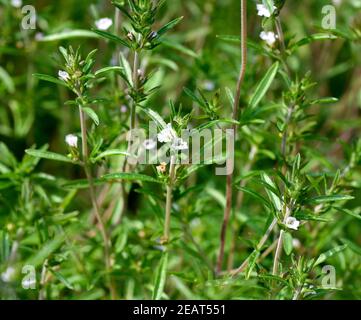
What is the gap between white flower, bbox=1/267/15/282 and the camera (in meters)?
2.65

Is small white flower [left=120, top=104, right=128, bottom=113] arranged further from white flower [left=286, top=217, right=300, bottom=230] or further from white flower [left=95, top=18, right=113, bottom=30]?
white flower [left=286, top=217, right=300, bottom=230]

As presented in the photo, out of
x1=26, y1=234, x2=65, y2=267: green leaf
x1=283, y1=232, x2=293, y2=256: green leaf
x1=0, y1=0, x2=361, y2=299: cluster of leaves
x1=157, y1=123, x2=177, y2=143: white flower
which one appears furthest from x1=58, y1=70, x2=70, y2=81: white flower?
x1=283, y1=232, x2=293, y2=256: green leaf

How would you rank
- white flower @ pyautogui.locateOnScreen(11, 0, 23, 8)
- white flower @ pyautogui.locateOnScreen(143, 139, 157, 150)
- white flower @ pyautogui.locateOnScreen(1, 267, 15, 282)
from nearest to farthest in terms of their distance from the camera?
white flower @ pyautogui.locateOnScreen(143, 139, 157, 150) → white flower @ pyautogui.locateOnScreen(1, 267, 15, 282) → white flower @ pyautogui.locateOnScreen(11, 0, 23, 8)

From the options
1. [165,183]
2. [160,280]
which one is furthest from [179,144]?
[160,280]

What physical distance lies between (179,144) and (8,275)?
109cm

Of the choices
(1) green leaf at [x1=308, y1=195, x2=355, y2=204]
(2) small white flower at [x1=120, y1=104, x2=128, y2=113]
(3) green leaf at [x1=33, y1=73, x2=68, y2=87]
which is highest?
(3) green leaf at [x1=33, y1=73, x2=68, y2=87]

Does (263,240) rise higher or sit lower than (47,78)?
lower

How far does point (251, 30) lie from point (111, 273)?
89.6 inches

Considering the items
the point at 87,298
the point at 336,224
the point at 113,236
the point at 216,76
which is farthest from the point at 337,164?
the point at 87,298

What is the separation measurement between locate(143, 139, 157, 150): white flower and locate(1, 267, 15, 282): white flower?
86cm

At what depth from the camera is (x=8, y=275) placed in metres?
2.67

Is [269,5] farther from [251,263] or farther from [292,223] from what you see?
[251,263]

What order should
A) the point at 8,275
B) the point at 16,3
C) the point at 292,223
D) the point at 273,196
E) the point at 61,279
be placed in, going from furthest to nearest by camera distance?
the point at 16,3 < the point at 8,275 < the point at 61,279 < the point at 273,196 < the point at 292,223

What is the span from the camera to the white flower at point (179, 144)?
213 centimetres
